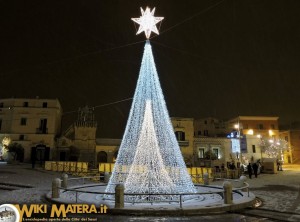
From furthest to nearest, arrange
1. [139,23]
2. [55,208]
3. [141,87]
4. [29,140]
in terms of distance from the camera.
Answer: [29,140], [141,87], [139,23], [55,208]

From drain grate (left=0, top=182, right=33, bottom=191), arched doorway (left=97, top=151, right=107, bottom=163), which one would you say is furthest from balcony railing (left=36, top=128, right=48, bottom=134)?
drain grate (left=0, top=182, right=33, bottom=191)

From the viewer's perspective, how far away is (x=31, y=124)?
1817 inches

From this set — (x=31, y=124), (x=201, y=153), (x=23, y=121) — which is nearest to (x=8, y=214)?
(x=31, y=124)

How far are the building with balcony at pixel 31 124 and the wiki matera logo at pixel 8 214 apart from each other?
120 ft

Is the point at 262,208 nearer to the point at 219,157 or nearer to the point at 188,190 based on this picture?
the point at 188,190

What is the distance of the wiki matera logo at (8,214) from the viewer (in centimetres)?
928

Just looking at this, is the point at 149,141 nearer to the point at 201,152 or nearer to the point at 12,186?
the point at 12,186

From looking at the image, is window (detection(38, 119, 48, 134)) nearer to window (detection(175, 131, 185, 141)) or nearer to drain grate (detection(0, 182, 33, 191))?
window (detection(175, 131, 185, 141))

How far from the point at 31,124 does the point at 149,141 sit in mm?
36506

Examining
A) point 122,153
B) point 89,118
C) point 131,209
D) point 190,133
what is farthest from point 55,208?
point 190,133

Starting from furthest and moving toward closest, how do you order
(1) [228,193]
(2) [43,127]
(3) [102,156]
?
(3) [102,156] → (2) [43,127] → (1) [228,193]

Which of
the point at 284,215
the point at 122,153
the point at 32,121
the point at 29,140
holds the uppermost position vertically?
the point at 32,121

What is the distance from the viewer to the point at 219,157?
52250mm

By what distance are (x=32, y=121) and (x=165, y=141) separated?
36.1 meters
